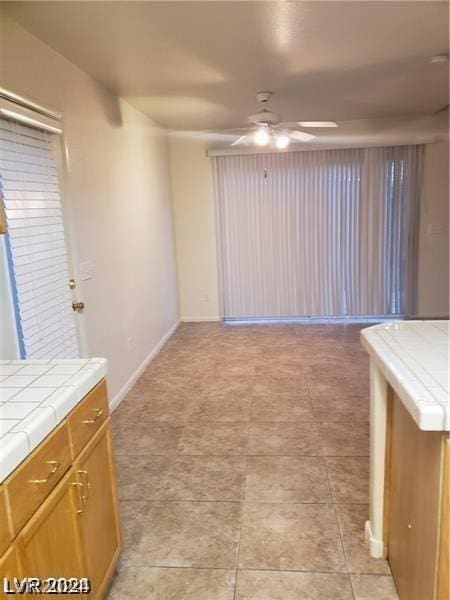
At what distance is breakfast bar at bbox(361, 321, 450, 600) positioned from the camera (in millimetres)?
1213

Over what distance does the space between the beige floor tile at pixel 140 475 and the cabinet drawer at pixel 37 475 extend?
1.13m

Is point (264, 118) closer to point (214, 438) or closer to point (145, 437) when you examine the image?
point (214, 438)

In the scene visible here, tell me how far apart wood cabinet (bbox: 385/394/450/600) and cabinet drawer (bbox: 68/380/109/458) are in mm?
1110

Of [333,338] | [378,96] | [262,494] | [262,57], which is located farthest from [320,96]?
[262,494]

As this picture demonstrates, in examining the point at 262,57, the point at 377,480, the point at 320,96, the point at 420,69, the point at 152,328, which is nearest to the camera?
the point at 377,480

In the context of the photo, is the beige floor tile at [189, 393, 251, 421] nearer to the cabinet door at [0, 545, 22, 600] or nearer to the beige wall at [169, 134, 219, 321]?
the cabinet door at [0, 545, 22, 600]

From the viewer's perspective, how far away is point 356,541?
199 centimetres

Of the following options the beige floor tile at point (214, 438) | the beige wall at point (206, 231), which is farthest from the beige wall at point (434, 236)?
the beige floor tile at point (214, 438)

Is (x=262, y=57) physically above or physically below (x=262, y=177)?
above

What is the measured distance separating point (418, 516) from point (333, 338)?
12.2 feet

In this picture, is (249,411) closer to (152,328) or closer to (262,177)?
(152,328)

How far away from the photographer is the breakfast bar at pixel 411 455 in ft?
3.98

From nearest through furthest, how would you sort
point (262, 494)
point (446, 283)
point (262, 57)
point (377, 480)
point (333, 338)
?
point (377, 480)
point (262, 494)
point (262, 57)
point (333, 338)
point (446, 283)

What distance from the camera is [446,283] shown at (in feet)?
17.9
